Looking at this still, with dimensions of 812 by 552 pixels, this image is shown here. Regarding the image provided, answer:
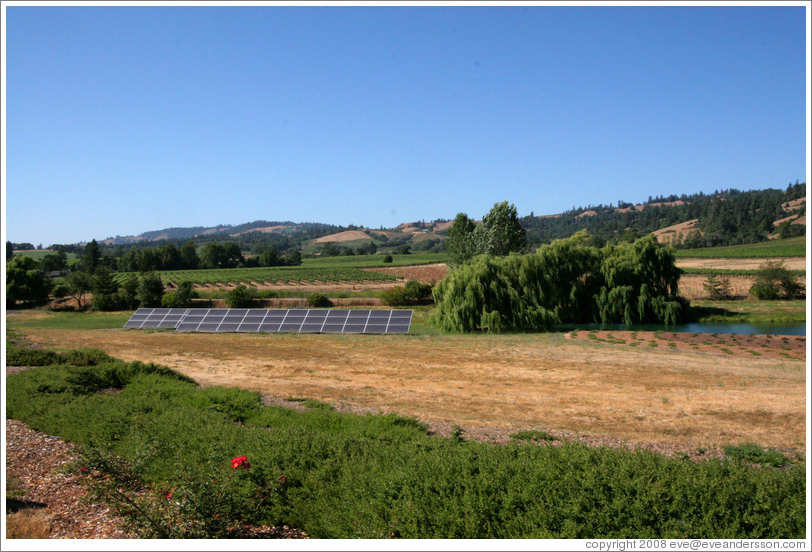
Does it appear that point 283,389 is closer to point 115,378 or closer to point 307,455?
point 115,378

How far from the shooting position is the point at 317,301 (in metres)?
56.0

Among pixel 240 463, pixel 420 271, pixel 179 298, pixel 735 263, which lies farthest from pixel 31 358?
pixel 735 263

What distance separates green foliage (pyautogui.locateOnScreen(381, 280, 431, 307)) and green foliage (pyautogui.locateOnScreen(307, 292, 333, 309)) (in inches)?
252

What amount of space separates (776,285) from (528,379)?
45.3 meters

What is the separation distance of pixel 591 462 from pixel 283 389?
14.0 metres

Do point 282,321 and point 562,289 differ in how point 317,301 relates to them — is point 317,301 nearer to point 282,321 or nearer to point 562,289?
point 282,321

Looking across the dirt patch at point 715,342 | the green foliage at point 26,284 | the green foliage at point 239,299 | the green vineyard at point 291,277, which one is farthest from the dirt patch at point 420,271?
the green foliage at point 26,284

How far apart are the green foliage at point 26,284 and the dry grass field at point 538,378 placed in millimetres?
19816

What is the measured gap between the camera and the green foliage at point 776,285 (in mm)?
52188

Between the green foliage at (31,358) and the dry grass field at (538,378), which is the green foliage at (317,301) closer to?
the dry grass field at (538,378)

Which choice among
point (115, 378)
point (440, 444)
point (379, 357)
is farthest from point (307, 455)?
point (379, 357)

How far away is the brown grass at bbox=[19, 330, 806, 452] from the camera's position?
14.4m

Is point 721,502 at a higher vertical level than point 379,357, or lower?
higher

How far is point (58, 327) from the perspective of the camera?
144 ft
